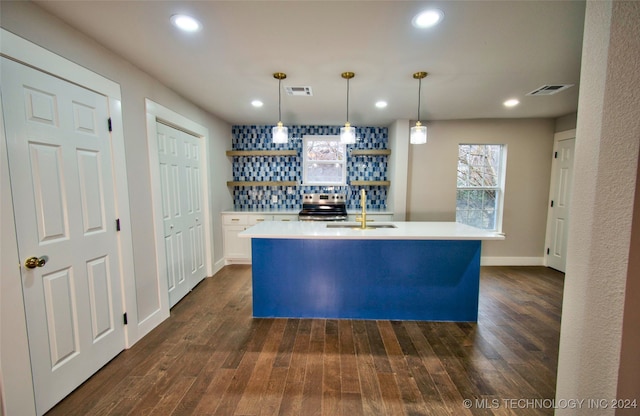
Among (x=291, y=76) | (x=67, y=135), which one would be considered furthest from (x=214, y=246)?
(x=291, y=76)

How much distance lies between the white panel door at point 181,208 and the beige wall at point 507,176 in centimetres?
320

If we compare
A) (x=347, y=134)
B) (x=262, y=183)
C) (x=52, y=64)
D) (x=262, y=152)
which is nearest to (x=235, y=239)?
(x=262, y=183)

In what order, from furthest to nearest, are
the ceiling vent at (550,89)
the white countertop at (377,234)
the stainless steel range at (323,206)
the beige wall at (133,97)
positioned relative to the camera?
the stainless steel range at (323,206)
the ceiling vent at (550,89)
the white countertop at (377,234)
the beige wall at (133,97)

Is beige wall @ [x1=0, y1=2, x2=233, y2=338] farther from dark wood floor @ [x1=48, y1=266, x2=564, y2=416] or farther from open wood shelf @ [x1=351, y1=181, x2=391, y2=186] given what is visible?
open wood shelf @ [x1=351, y1=181, x2=391, y2=186]

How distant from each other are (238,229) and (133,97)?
233 cm

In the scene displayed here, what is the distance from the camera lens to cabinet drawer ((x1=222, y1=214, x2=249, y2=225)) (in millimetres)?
3973

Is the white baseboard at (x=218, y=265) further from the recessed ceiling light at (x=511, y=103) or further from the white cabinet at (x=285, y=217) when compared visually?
the recessed ceiling light at (x=511, y=103)

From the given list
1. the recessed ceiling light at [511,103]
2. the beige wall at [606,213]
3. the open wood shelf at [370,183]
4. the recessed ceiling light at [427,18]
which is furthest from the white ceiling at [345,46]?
the open wood shelf at [370,183]

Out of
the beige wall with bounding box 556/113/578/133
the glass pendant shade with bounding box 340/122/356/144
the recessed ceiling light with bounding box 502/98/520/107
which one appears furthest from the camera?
the beige wall with bounding box 556/113/578/133

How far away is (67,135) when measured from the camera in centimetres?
155

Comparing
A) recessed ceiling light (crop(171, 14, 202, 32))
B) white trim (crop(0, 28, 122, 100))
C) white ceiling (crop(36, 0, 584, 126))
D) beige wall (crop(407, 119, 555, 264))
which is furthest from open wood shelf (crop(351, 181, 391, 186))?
white trim (crop(0, 28, 122, 100))

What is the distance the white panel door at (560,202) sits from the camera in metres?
3.65

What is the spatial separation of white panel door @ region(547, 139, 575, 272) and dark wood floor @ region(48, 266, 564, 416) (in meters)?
1.65

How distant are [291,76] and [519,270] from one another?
4.33 meters
